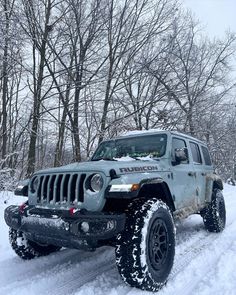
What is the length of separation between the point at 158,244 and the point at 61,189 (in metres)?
1.38

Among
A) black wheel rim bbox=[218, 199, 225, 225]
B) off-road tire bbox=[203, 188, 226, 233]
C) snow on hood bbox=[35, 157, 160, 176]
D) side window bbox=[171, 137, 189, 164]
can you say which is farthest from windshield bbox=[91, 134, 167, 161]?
black wheel rim bbox=[218, 199, 225, 225]

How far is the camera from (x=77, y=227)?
356 cm

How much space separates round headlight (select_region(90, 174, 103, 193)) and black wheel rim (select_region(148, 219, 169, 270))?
81 cm

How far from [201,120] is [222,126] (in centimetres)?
515

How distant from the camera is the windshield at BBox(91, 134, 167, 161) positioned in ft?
17.5

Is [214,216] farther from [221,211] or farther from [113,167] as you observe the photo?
[113,167]

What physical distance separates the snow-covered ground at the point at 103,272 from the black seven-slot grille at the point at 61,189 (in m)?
0.98

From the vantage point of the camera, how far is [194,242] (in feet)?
19.1

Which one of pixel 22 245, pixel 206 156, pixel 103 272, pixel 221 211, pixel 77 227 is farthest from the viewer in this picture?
pixel 206 156

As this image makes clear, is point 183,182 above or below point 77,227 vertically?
above

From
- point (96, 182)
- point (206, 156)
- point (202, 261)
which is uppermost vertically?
point (206, 156)

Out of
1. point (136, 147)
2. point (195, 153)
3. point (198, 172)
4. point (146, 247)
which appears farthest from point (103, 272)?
point (195, 153)

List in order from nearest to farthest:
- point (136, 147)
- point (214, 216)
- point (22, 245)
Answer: point (22, 245)
point (136, 147)
point (214, 216)

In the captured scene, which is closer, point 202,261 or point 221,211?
point 202,261
